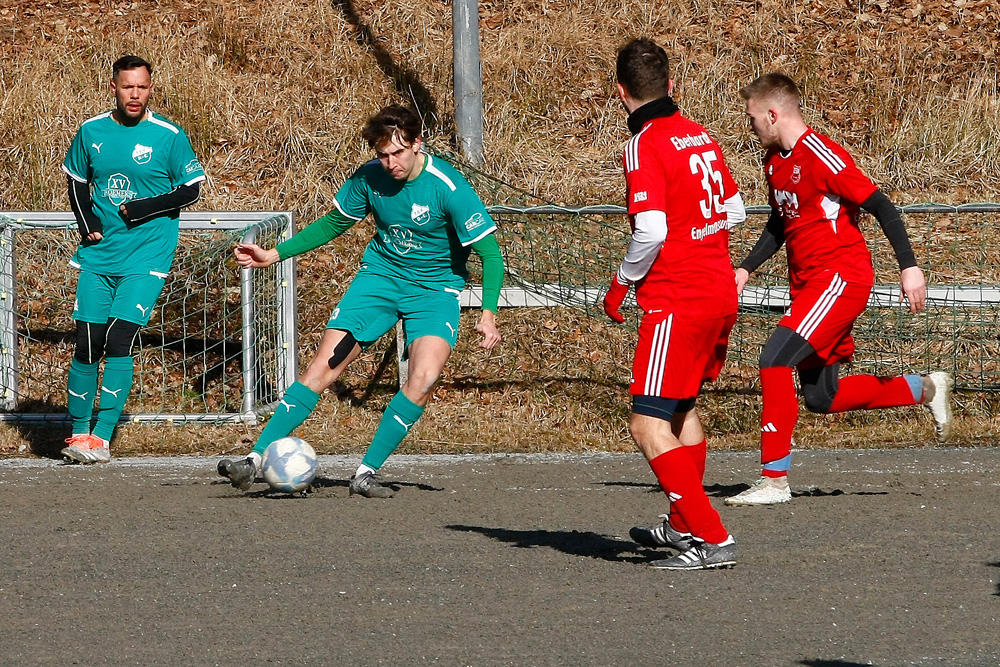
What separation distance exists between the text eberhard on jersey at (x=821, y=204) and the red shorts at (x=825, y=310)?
5cm

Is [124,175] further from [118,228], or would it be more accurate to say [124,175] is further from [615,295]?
[615,295]

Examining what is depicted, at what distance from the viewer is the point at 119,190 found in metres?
8.66

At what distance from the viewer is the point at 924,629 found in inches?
178

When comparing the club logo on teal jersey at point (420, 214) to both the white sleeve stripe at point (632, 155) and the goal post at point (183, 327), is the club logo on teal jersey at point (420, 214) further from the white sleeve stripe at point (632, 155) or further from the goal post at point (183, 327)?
the goal post at point (183, 327)

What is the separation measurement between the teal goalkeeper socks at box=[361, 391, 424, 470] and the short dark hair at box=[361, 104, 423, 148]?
131cm

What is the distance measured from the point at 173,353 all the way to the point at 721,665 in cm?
762

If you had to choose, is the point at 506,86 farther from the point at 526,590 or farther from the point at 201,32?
the point at 526,590

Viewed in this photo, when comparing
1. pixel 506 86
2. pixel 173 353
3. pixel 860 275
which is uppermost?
pixel 506 86

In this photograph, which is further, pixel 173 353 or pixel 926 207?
pixel 173 353

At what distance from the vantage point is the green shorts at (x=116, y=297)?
8570mm

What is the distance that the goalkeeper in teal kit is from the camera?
23.5ft

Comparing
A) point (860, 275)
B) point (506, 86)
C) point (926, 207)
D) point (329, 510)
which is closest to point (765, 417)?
point (860, 275)

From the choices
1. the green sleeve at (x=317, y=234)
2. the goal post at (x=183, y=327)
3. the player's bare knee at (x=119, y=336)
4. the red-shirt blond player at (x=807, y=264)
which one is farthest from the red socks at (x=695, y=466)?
the goal post at (x=183, y=327)

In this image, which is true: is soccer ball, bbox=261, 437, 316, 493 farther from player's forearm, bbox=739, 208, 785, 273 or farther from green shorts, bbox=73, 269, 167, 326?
player's forearm, bbox=739, 208, 785, 273
